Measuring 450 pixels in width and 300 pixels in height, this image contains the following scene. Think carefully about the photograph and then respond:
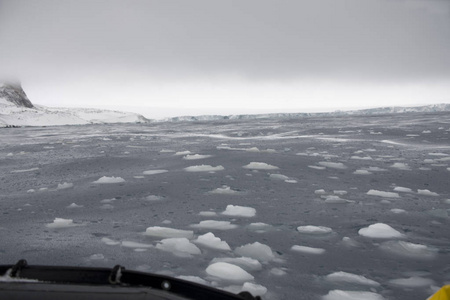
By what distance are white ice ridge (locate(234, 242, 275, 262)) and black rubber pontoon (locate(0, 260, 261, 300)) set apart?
4.91 feet

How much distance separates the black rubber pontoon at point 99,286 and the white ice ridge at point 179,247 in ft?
4.97

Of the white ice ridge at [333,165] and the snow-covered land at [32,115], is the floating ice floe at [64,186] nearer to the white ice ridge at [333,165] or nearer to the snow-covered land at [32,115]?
the white ice ridge at [333,165]

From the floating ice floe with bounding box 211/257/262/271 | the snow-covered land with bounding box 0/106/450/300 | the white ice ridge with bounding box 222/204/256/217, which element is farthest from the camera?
the white ice ridge with bounding box 222/204/256/217

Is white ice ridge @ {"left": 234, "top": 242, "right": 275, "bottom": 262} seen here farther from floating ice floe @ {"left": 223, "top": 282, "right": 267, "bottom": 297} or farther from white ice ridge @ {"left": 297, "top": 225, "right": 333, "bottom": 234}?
white ice ridge @ {"left": 297, "top": 225, "right": 333, "bottom": 234}

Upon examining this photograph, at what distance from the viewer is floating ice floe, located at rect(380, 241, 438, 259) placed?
283 centimetres

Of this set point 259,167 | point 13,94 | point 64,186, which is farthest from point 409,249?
point 13,94

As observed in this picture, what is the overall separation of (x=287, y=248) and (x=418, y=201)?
2615mm

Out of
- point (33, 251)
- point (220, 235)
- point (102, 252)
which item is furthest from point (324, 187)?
point (33, 251)

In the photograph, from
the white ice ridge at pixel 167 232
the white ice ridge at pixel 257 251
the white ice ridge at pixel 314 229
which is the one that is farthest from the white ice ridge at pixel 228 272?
the white ice ridge at pixel 314 229

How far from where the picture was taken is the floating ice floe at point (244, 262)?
102 inches

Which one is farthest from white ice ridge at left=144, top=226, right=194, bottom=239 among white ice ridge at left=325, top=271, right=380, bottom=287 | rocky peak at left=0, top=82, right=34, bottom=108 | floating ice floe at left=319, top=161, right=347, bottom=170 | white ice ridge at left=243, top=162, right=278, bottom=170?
rocky peak at left=0, top=82, right=34, bottom=108

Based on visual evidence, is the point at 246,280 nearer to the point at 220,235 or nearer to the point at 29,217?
the point at 220,235

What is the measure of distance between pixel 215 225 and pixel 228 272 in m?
1.21

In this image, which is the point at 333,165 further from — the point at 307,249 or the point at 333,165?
the point at 307,249
